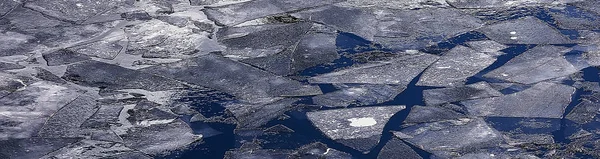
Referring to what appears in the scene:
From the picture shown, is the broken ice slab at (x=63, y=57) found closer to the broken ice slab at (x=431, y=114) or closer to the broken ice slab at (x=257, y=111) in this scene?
the broken ice slab at (x=257, y=111)

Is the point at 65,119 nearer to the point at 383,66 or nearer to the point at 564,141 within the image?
the point at 383,66

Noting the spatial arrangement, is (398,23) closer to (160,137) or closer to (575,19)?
(575,19)

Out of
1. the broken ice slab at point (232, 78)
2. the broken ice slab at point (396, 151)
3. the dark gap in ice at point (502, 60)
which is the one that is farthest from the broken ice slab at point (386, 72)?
the broken ice slab at point (396, 151)

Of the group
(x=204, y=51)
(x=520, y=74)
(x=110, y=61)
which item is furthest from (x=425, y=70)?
(x=110, y=61)

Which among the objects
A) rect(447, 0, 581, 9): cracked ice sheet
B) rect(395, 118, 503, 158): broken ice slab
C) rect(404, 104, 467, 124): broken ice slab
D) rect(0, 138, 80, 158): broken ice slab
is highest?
rect(0, 138, 80, 158): broken ice slab

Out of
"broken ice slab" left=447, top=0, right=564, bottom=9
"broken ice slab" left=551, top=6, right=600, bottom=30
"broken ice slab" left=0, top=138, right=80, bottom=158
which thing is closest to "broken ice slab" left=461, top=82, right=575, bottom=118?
"broken ice slab" left=551, top=6, right=600, bottom=30

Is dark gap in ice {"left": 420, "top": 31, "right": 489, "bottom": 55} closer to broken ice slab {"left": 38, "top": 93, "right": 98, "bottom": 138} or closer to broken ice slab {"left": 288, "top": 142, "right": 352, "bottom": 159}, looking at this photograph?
broken ice slab {"left": 288, "top": 142, "right": 352, "bottom": 159}
